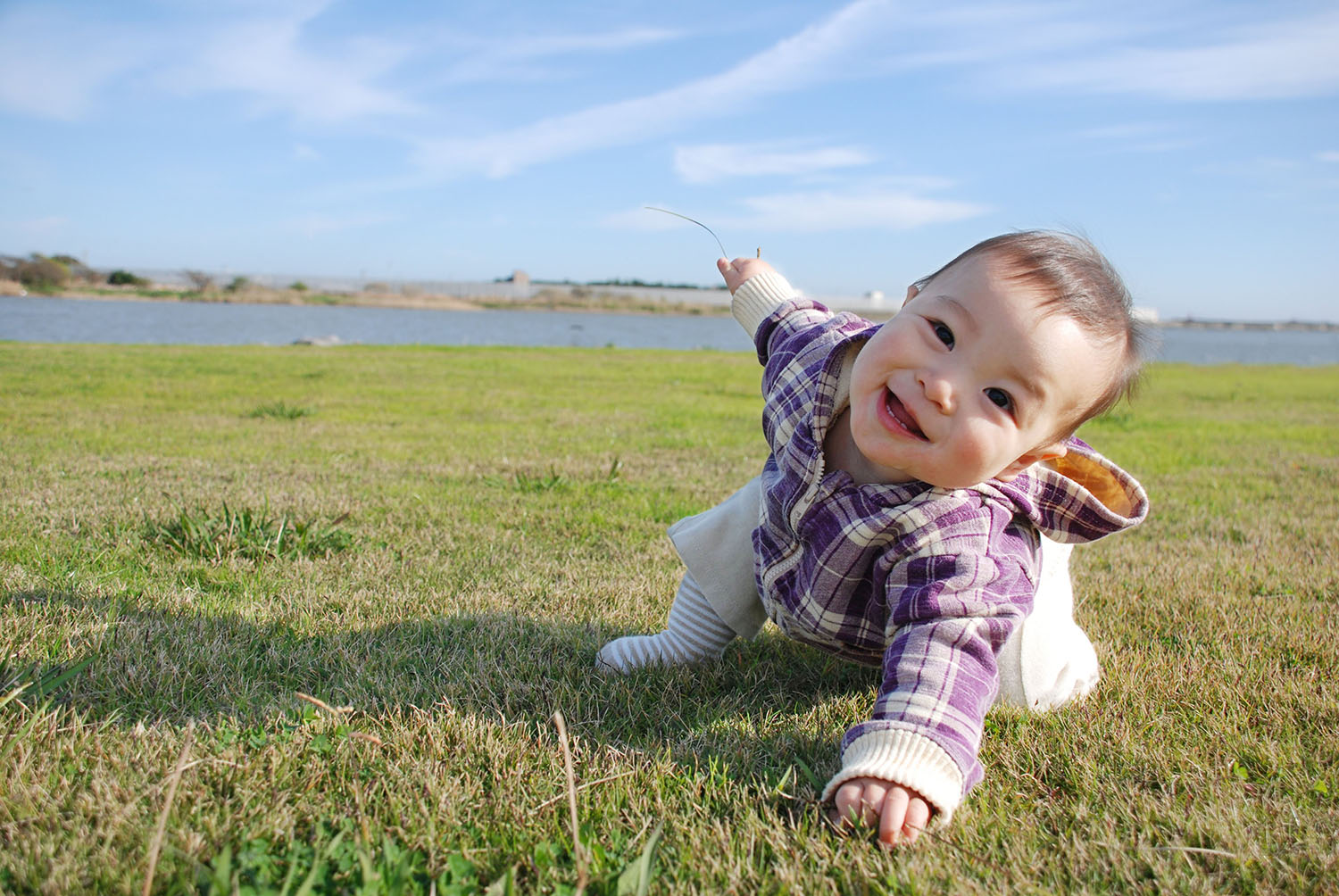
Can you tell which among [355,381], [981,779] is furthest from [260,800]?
[355,381]

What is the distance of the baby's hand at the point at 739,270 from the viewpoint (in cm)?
289

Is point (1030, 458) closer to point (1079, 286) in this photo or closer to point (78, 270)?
point (1079, 286)

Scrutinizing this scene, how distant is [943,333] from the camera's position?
2.00 m

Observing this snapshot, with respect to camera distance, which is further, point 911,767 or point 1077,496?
point 1077,496

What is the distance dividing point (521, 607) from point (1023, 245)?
205cm

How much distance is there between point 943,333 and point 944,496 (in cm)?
39

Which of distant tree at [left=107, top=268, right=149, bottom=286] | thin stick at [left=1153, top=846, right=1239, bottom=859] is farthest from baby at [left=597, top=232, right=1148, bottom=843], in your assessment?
distant tree at [left=107, top=268, right=149, bottom=286]

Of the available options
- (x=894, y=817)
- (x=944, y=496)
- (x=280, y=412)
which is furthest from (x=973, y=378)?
(x=280, y=412)

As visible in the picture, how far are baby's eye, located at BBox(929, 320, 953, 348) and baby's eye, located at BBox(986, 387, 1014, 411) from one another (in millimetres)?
136

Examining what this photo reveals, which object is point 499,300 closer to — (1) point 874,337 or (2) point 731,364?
(2) point 731,364

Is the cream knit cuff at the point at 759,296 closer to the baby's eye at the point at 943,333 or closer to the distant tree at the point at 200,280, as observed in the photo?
the baby's eye at the point at 943,333

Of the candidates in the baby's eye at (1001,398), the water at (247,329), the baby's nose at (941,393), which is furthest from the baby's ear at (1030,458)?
the water at (247,329)

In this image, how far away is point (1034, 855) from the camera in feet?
5.76

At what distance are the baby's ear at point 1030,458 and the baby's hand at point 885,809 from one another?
849mm
